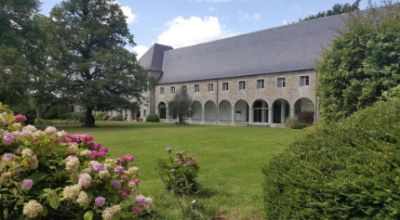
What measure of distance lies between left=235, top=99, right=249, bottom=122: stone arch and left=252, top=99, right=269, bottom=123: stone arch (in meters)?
1.46

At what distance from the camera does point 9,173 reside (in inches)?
74.3

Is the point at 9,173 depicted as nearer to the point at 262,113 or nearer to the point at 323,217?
the point at 323,217

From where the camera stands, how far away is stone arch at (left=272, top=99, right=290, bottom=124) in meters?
34.2

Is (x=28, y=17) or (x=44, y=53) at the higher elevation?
(x=28, y=17)

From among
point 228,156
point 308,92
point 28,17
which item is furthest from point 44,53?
point 308,92

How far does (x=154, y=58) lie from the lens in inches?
1810

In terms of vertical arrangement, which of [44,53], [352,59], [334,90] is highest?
[44,53]

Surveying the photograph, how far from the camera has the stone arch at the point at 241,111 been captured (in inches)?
1485

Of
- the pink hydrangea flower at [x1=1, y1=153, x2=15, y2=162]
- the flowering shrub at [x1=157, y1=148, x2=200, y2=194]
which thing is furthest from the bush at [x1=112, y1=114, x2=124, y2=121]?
the pink hydrangea flower at [x1=1, y1=153, x2=15, y2=162]

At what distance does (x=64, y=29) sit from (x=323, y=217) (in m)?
30.8

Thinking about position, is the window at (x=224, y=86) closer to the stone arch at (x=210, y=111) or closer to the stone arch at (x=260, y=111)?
the stone arch at (x=260, y=111)

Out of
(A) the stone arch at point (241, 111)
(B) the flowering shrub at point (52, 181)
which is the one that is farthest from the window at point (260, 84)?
(B) the flowering shrub at point (52, 181)

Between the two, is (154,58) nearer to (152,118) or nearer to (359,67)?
(152,118)

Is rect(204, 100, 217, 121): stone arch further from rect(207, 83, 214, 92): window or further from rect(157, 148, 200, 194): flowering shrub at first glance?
rect(157, 148, 200, 194): flowering shrub
